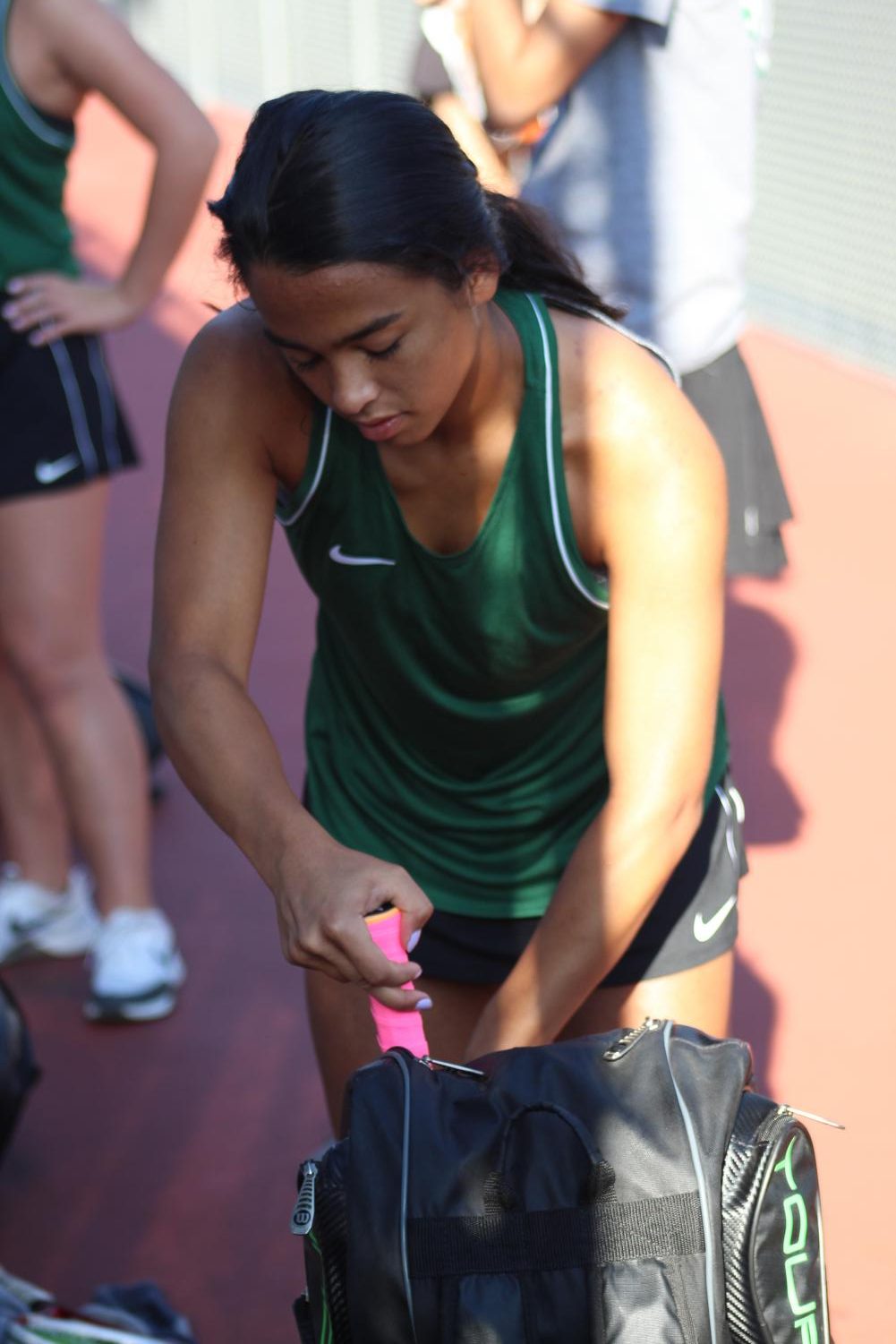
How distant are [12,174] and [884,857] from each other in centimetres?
249

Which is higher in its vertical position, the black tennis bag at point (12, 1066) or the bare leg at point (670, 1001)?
the bare leg at point (670, 1001)

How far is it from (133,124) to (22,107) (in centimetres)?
30

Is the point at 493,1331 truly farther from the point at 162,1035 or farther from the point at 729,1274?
the point at 162,1035

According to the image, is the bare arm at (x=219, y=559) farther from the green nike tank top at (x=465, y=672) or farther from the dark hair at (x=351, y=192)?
the dark hair at (x=351, y=192)

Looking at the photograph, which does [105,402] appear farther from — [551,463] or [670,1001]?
[670,1001]

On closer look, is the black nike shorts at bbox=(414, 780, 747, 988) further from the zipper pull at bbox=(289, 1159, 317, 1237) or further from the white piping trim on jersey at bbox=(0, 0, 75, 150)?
the white piping trim on jersey at bbox=(0, 0, 75, 150)

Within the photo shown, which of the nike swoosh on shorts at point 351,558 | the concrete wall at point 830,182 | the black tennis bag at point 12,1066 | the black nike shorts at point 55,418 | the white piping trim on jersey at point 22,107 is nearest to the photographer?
the nike swoosh on shorts at point 351,558

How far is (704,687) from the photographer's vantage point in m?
2.04

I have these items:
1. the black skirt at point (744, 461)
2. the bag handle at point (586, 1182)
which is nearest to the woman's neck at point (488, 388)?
the bag handle at point (586, 1182)

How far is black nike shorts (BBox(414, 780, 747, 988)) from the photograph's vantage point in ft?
7.51

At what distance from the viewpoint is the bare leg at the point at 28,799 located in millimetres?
3873

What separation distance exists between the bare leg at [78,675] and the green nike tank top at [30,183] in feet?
1.53

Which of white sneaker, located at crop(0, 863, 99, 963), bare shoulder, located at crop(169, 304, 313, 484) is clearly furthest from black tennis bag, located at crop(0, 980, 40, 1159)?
bare shoulder, located at crop(169, 304, 313, 484)

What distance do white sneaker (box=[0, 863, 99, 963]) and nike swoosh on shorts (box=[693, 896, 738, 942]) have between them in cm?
198
